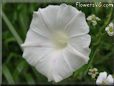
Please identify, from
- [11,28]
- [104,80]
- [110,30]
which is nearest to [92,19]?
[110,30]

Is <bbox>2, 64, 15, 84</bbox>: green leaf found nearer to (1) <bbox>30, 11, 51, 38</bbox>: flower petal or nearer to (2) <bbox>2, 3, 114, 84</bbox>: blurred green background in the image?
(2) <bbox>2, 3, 114, 84</bbox>: blurred green background

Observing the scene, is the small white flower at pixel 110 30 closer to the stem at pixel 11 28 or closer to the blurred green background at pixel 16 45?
the blurred green background at pixel 16 45

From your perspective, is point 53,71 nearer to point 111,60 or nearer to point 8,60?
point 111,60

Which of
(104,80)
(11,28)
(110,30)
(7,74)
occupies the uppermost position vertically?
(110,30)

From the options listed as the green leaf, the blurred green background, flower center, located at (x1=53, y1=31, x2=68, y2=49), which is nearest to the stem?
the blurred green background

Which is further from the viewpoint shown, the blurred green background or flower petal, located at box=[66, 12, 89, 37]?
the blurred green background

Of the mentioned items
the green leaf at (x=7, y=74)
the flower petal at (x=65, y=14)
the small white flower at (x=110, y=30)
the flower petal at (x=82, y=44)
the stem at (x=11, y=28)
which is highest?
the flower petal at (x=65, y=14)

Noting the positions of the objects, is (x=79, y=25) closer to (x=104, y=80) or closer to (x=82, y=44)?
(x=82, y=44)

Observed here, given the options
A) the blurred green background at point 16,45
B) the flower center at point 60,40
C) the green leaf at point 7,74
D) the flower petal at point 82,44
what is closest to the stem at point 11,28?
the blurred green background at point 16,45
